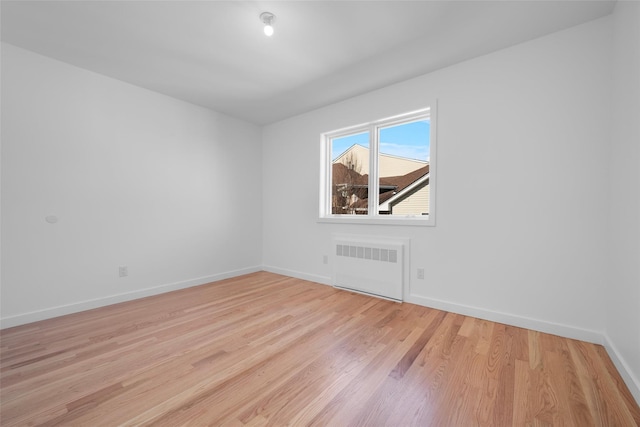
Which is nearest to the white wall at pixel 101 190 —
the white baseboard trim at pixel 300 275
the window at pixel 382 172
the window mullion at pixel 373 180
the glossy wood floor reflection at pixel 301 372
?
the glossy wood floor reflection at pixel 301 372

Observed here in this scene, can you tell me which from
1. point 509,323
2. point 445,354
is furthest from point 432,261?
point 445,354

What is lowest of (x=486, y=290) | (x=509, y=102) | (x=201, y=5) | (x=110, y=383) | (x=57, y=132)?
(x=110, y=383)

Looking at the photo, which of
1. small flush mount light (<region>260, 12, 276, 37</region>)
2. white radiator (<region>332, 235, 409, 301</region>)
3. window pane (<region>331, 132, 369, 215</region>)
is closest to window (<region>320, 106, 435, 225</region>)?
window pane (<region>331, 132, 369, 215</region>)

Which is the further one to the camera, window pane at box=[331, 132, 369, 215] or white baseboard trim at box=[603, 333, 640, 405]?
window pane at box=[331, 132, 369, 215]

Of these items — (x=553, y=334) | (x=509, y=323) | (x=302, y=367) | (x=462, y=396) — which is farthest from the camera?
(x=509, y=323)

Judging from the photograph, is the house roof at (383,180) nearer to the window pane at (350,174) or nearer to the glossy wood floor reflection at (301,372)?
the window pane at (350,174)

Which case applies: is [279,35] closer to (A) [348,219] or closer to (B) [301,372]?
(A) [348,219]

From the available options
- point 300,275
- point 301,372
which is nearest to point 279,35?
point 301,372

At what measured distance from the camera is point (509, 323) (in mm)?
2314

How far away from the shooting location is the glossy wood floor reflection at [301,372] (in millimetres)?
1310

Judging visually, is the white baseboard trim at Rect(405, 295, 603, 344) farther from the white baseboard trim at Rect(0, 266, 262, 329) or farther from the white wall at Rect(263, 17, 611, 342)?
the white baseboard trim at Rect(0, 266, 262, 329)

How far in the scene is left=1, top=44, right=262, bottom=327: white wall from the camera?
2369 mm

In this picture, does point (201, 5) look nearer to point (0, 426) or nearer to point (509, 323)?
point (0, 426)

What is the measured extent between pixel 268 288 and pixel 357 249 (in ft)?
4.36
